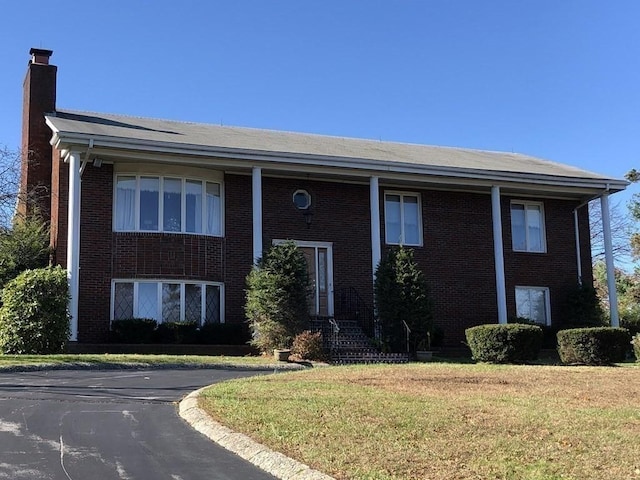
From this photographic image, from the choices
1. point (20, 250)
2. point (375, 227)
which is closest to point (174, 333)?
point (20, 250)

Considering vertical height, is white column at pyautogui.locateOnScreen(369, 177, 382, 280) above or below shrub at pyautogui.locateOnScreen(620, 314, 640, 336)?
above

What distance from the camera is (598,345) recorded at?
17.7 m

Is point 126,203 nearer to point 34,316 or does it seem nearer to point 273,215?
point 273,215

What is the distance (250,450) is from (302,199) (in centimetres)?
1655

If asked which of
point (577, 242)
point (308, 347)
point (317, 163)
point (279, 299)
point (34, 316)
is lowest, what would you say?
point (308, 347)

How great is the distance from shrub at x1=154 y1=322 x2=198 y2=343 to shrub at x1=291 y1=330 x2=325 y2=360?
360cm

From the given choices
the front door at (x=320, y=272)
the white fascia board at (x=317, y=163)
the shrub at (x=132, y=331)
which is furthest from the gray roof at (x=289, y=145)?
the shrub at (x=132, y=331)

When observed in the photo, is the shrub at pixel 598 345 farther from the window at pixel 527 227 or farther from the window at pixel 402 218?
the window at pixel 527 227

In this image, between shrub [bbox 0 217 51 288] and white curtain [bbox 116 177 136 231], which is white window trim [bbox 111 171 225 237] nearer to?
white curtain [bbox 116 177 136 231]

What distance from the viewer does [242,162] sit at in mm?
21031

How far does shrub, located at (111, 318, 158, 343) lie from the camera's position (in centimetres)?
1964

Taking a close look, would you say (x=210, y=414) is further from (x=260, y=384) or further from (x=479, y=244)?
(x=479, y=244)

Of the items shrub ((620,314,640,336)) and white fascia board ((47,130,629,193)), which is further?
shrub ((620,314,640,336))

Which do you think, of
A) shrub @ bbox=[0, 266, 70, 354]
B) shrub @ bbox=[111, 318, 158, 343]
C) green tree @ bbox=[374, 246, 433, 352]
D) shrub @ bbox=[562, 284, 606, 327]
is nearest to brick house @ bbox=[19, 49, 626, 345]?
shrub @ bbox=[562, 284, 606, 327]
